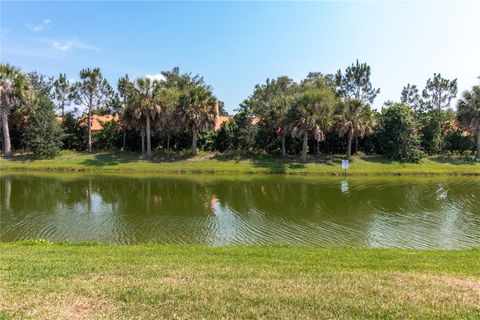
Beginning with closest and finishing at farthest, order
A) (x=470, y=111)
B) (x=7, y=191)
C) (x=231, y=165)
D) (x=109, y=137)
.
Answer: (x=7, y=191), (x=231, y=165), (x=470, y=111), (x=109, y=137)

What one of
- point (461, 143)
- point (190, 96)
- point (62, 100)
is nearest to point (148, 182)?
point (190, 96)

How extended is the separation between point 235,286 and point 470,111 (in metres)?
53.4

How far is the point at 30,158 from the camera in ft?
153

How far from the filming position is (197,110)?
46.8 metres

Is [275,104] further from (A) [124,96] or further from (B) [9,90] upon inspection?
(B) [9,90]

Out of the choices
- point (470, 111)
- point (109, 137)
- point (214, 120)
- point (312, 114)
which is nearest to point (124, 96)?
point (109, 137)

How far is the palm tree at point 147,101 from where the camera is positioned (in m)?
46.6

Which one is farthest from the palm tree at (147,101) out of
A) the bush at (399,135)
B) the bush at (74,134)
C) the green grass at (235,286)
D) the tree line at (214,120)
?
the green grass at (235,286)

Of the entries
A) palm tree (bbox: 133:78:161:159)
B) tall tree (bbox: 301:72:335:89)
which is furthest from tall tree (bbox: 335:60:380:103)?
palm tree (bbox: 133:78:161:159)

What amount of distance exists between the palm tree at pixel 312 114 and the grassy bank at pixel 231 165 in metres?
3.79

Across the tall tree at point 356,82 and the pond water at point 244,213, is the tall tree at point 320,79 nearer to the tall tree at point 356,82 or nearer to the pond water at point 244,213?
the tall tree at point 356,82

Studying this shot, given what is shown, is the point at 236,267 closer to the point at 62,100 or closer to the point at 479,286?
the point at 479,286

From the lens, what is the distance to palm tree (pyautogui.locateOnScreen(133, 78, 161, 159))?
46562 millimetres

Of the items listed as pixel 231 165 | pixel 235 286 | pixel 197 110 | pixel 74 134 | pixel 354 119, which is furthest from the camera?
pixel 74 134
